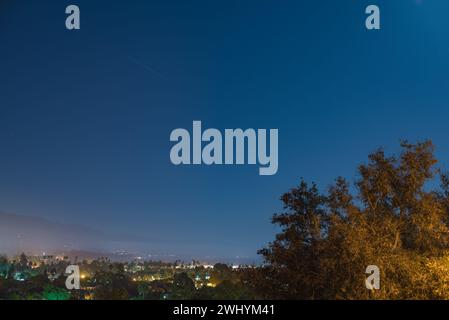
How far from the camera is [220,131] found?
16906mm

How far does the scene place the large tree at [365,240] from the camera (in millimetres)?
11688

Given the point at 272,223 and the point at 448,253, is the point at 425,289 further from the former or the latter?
the point at 272,223

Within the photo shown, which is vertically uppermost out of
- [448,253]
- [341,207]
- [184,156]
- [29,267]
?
[184,156]

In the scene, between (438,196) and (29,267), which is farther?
(29,267)

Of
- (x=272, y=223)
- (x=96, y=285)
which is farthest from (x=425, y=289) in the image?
(x=96, y=285)

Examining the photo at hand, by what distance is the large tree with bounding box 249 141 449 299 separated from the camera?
11688 millimetres

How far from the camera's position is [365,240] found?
38.6 feet

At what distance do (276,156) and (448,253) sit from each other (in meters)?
6.20
